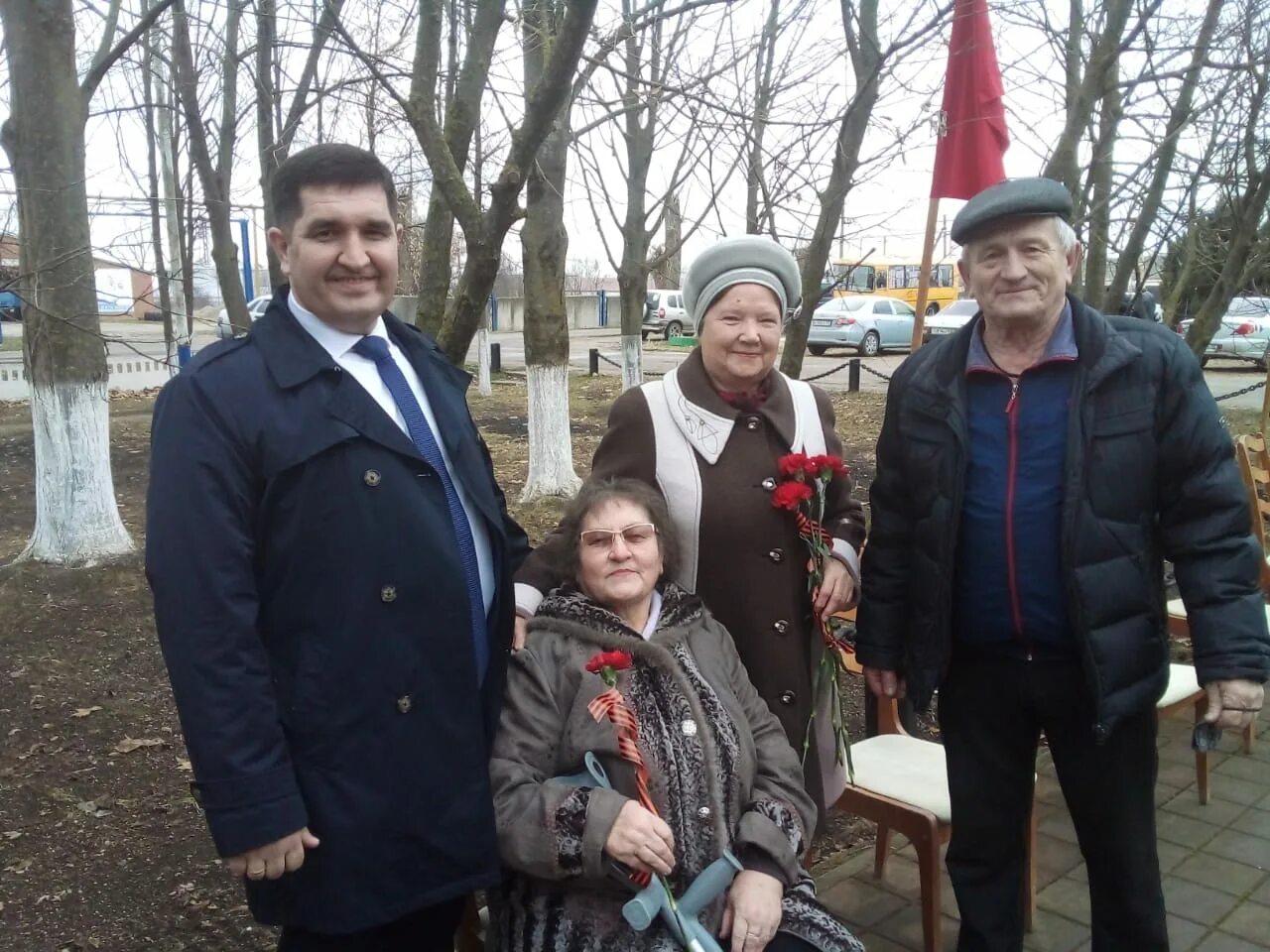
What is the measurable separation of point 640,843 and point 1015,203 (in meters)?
1.48

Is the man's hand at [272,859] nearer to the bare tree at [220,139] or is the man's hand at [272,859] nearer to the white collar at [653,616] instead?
the white collar at [653,616]

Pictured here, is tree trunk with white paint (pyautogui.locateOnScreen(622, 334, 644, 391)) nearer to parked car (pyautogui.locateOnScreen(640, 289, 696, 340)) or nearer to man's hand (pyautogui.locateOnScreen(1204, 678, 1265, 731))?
man's hand (pyautogui.locateOnScreen(1204, 678, 1265, 731))

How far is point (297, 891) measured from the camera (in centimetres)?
174

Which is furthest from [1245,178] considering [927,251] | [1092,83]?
[927,251]

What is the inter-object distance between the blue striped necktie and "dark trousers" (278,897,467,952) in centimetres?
47

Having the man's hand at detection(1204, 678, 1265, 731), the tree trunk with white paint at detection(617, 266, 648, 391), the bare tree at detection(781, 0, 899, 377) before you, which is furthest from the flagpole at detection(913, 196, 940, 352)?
the tree trunk with white paint at detection(617, 266, 648, 391)

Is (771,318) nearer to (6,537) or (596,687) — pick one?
(596,687)

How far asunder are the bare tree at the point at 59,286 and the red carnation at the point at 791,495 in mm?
4343

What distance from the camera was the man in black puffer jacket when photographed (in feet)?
7.10

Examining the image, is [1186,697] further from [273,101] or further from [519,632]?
[273,101]

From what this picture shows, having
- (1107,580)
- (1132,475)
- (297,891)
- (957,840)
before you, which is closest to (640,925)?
(297,891)

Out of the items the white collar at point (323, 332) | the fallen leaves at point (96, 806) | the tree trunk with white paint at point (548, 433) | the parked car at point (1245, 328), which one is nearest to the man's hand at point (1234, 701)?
the white collar at point (323, 332)

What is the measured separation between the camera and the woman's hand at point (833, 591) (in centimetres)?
245

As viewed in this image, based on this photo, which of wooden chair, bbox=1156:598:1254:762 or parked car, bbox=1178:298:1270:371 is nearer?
wooden chair, bbox=1156:598:1254:762
